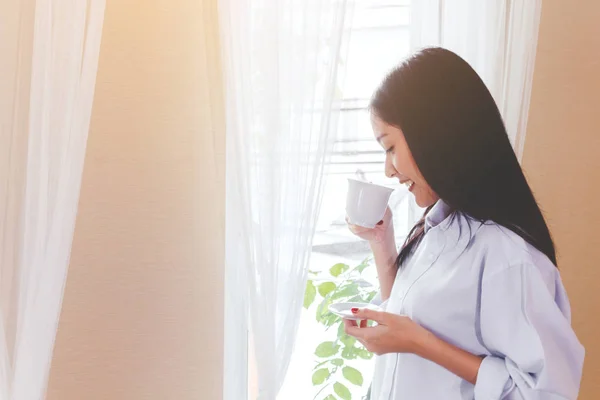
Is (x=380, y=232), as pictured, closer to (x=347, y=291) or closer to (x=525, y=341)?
(x=347, y=291)

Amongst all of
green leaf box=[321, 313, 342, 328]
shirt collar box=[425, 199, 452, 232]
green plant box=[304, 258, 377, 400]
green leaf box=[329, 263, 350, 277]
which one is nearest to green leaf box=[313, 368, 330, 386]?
green plant box=[304, 258, 377, 400]

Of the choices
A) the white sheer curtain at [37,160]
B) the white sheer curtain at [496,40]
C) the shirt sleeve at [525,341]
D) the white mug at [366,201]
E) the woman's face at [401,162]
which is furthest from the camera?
the white sheer curtain at [496,40]

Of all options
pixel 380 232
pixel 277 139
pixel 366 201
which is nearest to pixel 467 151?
pixel 366 201

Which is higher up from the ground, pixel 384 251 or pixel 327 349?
pixel 384 251

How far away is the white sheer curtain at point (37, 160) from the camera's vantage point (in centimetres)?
135

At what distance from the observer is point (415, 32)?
149cm

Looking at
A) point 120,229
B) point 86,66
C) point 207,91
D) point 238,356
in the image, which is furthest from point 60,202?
point 238,356

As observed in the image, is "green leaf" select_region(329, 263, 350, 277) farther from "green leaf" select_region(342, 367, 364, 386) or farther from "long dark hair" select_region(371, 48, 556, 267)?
"long dark hair" select_region(371, 48, 556, 267)

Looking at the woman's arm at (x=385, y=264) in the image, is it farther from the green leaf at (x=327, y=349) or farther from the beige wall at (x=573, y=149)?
the beige wall at (x=573, y=149)

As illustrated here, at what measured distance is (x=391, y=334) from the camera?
1.09m

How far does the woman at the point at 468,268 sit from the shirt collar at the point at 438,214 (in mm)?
30

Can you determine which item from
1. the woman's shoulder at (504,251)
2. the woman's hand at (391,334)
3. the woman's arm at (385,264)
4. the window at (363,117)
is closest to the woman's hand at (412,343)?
the woman's hand at (391,334)

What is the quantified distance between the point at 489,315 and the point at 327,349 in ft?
2.24

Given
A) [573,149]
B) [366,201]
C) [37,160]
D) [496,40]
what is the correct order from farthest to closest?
1. [573,149]
2. [496,40]
3. [37,160]
4. [366,201]
